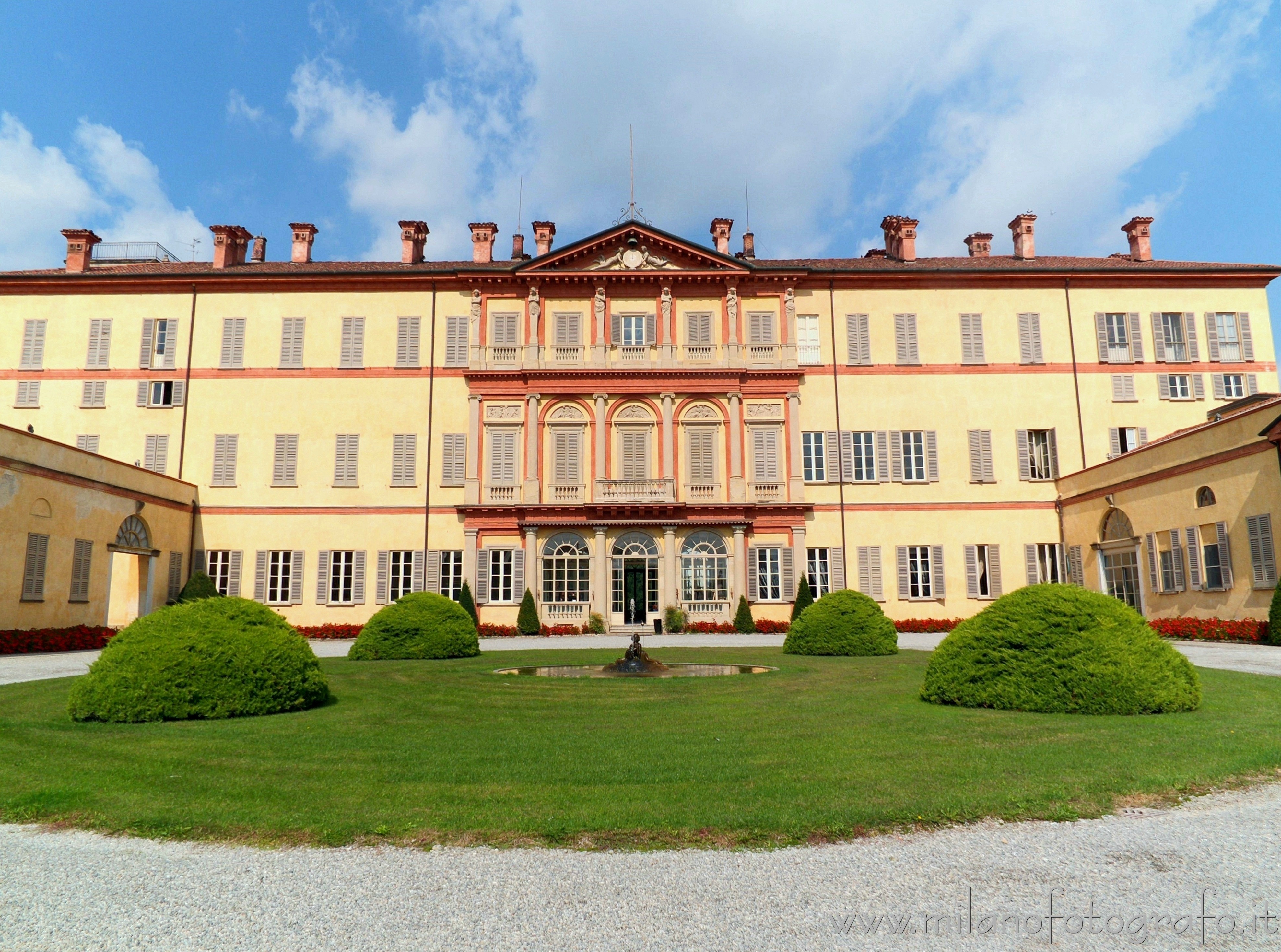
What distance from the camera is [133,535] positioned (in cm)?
2625

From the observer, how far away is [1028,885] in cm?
459

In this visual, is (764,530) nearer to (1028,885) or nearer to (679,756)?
(679,756)

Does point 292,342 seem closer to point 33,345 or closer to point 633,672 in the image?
point 33,345

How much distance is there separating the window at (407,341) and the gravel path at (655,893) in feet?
87.3

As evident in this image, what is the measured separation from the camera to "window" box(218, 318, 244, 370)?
30.8 metres

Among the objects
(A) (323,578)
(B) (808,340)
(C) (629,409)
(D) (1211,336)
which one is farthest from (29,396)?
(D) (1211,336)

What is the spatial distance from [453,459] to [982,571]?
19.2m

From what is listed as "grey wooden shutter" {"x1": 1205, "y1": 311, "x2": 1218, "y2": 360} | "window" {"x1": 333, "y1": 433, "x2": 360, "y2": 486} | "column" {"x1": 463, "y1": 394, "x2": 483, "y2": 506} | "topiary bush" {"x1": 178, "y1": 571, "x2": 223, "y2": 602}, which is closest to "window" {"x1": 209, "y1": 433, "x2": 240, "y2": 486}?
"window" {"x1": 333, "y1": 433, "x2": 360, "y2": 486}

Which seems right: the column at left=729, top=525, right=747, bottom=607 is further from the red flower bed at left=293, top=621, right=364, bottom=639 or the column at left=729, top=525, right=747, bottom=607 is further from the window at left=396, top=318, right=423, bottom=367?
the window at left=396, top=318, right=423, bottom=367

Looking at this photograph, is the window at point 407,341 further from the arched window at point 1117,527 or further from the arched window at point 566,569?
the arched window at point 1117,527

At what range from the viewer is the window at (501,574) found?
96.7 ft

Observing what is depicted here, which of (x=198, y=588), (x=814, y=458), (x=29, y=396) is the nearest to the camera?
(x=198, y=588)

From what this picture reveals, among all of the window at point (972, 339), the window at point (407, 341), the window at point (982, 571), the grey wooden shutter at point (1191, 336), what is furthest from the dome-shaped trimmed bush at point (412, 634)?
the grey wooden shutter at point (1191, 336)

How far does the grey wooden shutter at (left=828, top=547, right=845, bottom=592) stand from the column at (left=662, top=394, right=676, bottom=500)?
5.89 metres
